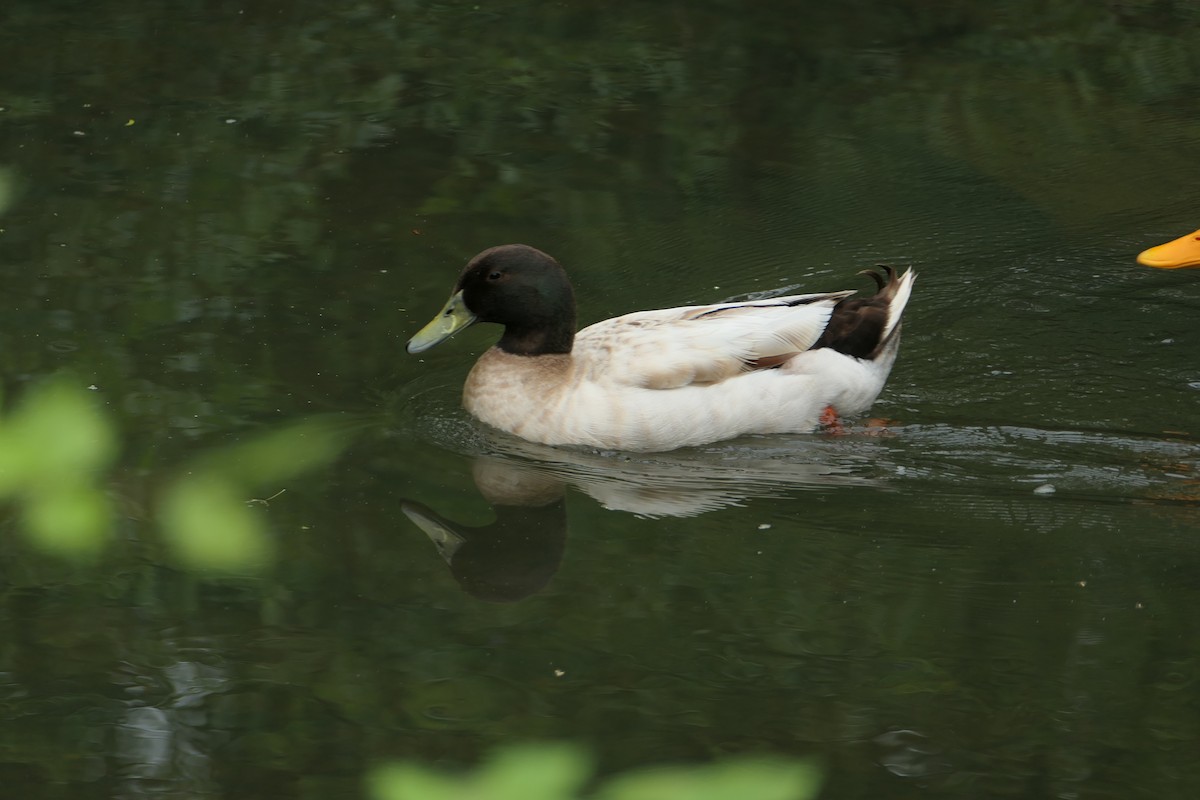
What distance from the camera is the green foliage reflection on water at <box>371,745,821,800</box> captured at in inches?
67.7

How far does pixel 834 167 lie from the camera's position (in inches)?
384

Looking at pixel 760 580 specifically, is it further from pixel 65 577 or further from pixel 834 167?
pixel 834 167

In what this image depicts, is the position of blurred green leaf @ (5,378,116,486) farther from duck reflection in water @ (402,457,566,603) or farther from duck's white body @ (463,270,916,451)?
duck's white body @ (463,270,916,451)

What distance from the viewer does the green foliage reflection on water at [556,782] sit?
1.72 metres

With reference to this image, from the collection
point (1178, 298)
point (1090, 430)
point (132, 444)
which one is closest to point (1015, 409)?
point (1090, 430)

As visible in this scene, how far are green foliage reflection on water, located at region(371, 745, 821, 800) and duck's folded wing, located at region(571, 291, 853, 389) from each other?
16.4ft

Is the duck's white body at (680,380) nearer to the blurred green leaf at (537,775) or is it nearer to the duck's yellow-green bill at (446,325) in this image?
the duck's yellow-green bill at (446,325)

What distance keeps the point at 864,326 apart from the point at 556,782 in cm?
566

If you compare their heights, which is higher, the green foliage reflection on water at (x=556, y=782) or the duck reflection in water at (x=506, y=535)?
the green foliage reflection on water at (x=556, y=782)

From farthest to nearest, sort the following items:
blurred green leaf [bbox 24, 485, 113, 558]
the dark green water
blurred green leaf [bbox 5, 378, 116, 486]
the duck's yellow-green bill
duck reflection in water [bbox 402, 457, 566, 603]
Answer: the duck's yellow-green bill → duck reflection in water [bbox 402, 457, 566, 603] → the dark green water → blurred green leaf [bbox 24, 485, 113, 558] → blurred green leaf [bbox 5, 378, 116, 486]

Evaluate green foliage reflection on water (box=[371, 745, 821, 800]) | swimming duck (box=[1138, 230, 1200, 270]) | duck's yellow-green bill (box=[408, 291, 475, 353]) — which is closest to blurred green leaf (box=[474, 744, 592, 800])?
green foliage reflection on water (box=[371, 745, 821, 800])

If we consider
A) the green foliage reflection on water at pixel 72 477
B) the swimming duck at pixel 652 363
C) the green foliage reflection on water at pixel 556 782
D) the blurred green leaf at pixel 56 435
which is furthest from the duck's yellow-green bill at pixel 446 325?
the green foliage reflection on water at pixel 556 782

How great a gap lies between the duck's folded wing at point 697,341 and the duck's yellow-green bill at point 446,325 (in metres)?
0.55

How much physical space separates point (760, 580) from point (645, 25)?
7494 mm
